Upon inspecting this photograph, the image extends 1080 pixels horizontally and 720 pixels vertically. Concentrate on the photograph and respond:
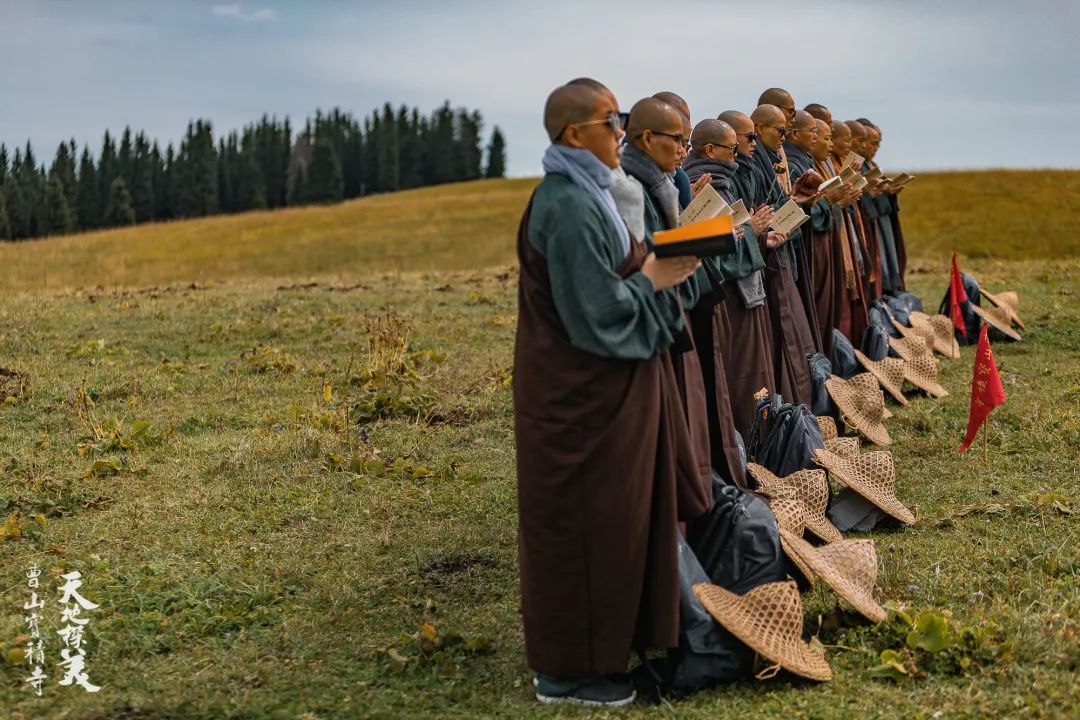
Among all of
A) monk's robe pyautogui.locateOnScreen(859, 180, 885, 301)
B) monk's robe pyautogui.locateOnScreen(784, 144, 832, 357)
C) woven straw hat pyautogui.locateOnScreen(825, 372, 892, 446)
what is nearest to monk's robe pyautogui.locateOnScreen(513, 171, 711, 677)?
woven straw hat pyautogui.locateOnScreen(825, 372, 892, 446)

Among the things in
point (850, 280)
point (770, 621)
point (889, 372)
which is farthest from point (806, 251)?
point (770, 621)

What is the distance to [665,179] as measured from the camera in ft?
18.6

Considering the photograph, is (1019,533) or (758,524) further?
(1019,533)

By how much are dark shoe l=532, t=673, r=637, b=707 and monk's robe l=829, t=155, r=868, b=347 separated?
7032mm

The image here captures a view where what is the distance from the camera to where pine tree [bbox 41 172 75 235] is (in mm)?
55906

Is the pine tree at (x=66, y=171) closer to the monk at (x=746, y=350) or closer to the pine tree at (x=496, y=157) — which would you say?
the pine tree at (x=496, y=157)

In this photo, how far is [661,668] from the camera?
5.12 metres

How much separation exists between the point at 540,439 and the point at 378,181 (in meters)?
91.2

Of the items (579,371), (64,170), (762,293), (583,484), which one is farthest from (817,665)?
(64,170)

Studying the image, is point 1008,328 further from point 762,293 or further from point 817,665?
point 817,665

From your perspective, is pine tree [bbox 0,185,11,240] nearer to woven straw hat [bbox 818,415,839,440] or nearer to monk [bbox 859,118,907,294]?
monk [bbox 859,118,907,294]

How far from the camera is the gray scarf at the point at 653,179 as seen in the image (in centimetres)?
563

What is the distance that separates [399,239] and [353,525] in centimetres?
3511

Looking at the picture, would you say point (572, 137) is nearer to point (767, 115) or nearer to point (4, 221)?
point (767, 115)
